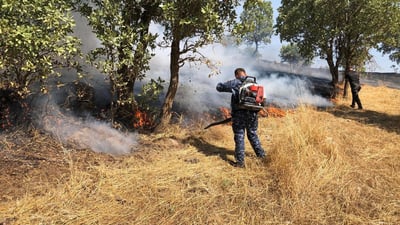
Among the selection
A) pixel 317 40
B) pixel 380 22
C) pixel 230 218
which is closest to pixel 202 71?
pixel 317 40

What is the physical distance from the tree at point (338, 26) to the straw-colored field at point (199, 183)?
7.54 meters

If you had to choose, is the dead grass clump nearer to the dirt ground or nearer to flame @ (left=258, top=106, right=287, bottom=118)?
the dirt ground

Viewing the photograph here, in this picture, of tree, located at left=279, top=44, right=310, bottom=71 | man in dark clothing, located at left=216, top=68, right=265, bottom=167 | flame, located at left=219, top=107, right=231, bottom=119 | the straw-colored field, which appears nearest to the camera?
the straw-colored field

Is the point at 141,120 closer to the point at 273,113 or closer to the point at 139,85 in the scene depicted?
the point at 139,85

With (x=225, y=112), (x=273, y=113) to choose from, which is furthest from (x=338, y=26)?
(x=225, y=112)

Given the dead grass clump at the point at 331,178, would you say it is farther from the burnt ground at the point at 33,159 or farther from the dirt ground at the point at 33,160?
the dirt ground at the point at 33,160

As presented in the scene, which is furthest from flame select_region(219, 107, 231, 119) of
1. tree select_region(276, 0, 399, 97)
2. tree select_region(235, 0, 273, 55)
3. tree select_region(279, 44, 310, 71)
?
tree select_region(279, 44, 310, 71)

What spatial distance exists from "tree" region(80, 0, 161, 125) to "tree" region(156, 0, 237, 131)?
46 centimetres

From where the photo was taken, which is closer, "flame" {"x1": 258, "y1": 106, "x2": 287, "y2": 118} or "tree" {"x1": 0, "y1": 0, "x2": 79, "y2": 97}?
"tree" {"x1": 0, "y1": 0, "x2": 79, "y2": 97}

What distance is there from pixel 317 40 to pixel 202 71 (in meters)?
4.93

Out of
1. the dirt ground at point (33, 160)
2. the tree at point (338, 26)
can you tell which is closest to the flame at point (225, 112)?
the dirt ground at point (33, 160)

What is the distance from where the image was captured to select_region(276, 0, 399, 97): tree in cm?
1147

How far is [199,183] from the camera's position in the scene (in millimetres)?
4172

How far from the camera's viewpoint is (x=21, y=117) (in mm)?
5426
